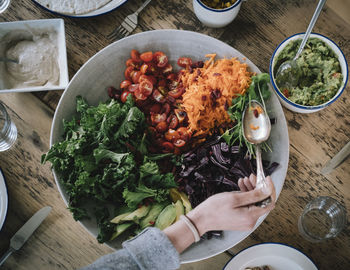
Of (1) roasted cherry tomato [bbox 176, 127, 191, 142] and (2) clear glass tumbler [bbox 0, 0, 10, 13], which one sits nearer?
(1) roasted cherry tomato [bbox 176, 127, 191, 142]

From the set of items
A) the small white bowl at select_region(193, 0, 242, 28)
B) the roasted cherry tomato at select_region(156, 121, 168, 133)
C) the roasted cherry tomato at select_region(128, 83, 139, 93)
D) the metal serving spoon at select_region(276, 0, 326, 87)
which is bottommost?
the roasted cherry tomato at select_region(156, 121, 168, 133)

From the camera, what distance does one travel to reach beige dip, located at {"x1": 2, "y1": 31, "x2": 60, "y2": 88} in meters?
1.61

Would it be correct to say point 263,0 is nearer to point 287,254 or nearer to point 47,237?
point 287,254

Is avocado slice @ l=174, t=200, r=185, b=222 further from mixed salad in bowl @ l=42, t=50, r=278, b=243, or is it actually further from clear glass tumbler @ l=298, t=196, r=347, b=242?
clear glass tumbler @ l=298, t=196, r=347, b=242

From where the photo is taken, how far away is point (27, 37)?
1654 mm

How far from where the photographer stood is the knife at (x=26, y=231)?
1626mm

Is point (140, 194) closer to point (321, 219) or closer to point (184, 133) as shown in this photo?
point (184, 133)

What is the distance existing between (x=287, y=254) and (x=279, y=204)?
9.4 inches

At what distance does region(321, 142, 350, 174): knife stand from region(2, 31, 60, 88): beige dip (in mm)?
1415

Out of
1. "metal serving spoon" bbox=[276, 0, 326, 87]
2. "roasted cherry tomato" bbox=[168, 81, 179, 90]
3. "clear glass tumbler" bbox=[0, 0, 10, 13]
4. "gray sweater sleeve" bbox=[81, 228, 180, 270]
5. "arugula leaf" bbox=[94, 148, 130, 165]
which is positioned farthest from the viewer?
"clear glass tumbler" bbox=[0, 0, 10, 13]

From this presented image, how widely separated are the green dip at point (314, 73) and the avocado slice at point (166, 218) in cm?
74

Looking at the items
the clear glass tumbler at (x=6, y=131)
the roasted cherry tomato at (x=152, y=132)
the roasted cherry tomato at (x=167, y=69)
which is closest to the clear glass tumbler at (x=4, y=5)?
the clear glass tumbler at (x=6, y=131)

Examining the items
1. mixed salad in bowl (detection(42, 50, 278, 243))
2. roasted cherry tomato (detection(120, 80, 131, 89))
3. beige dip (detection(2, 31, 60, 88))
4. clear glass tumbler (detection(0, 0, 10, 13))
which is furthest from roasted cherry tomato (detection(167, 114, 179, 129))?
clear glass tumbler (detection(0, 0, 10, 13))

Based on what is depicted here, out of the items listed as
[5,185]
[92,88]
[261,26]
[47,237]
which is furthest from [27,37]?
[261,26]
